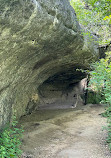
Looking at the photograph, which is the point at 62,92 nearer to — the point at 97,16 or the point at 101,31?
the point at 101,31

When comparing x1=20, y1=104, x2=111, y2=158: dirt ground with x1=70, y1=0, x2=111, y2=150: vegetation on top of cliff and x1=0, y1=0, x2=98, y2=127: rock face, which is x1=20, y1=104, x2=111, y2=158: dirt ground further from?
x1=0, y1=0, x2=98, y2=127: rock face

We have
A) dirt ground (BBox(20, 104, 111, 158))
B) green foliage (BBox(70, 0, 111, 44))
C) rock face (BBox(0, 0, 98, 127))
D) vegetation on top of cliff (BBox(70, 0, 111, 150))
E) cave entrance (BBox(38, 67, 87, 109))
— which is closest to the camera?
rock face (BBox(0, 0, 98, 127))

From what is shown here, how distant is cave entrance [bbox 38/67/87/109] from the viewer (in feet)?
48.0

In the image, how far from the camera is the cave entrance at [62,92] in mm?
14641

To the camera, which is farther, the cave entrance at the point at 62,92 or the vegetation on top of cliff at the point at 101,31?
the cave entrance at the point at 62,92

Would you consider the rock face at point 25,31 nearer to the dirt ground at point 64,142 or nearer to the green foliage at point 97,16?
the dirt ground at point 64,142

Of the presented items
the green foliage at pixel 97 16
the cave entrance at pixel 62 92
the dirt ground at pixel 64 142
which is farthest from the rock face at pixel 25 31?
the cave entrance at pixel 62 92

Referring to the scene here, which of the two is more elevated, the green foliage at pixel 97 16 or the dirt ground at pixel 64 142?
the green foliage at pixel 97 16

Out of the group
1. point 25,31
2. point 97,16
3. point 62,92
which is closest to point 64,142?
point 25,31

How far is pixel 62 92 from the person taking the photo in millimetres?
16672

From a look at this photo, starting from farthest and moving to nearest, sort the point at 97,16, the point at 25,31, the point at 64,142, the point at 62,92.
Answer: the point at 62,92, the point at 97,16, the point at 64,142, the point at 25,31

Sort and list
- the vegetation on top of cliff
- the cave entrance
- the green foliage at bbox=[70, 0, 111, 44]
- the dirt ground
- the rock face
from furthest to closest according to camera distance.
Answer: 1. the cave entrance
2. the green foliage at bbox=[70, 0, 111, 44]
3. the vegetation on top of cliff
4. the dirt ground
5. the rock face

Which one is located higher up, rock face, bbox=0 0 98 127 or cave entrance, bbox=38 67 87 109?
rock face, bbox=0 0 98 127

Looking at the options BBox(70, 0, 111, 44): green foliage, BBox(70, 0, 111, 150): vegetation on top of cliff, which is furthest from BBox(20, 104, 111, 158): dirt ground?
BBox(70, 0, 111, 44): green foliage
